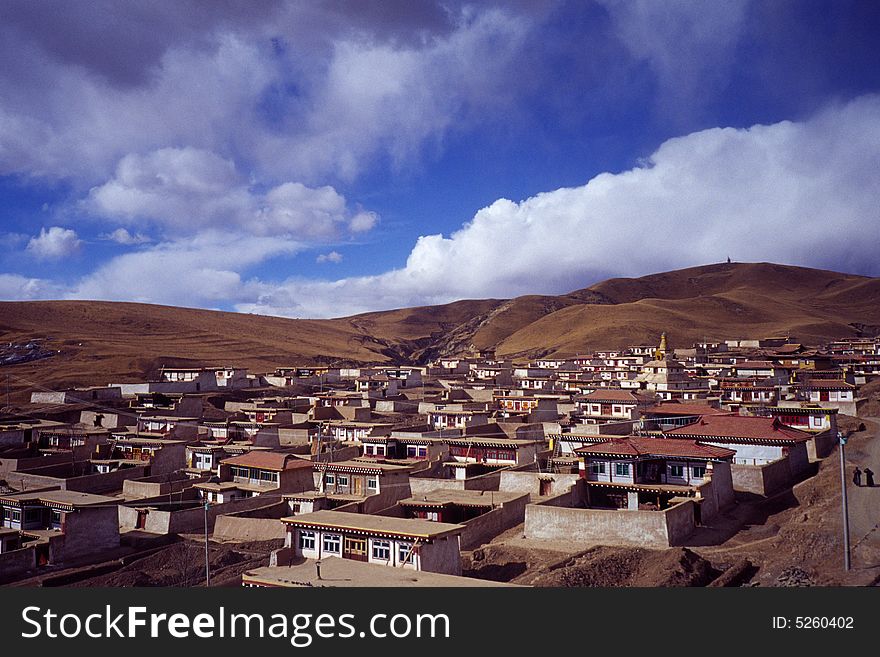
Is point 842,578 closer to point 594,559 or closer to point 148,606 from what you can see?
point 594,559

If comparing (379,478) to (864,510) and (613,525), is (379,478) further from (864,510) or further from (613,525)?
(864,510)

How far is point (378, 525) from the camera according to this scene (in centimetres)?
2495

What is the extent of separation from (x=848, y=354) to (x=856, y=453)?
67620 mm

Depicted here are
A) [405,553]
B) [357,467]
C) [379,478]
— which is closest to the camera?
[405,553]

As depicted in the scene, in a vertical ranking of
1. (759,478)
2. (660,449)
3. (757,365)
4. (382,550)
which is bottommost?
(382,550)

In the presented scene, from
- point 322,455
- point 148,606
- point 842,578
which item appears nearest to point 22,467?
point 322,455

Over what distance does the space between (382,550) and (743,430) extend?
947 inches

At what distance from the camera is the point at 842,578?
778 inches

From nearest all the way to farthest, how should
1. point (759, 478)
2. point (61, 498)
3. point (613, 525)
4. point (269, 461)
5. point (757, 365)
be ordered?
point (613, 525)
point (61, 498)
point (759, 478)
point (269, 461)
point (757, 365)

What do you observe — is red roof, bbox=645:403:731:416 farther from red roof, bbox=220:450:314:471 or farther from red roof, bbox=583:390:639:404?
red roof, bbox=220:450:314:471

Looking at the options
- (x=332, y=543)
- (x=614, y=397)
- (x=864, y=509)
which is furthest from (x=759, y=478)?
(x=614, y=397)

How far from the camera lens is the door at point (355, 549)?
24.7 metres

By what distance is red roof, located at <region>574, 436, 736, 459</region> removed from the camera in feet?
111

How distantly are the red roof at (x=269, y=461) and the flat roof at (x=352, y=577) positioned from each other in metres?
17.2
